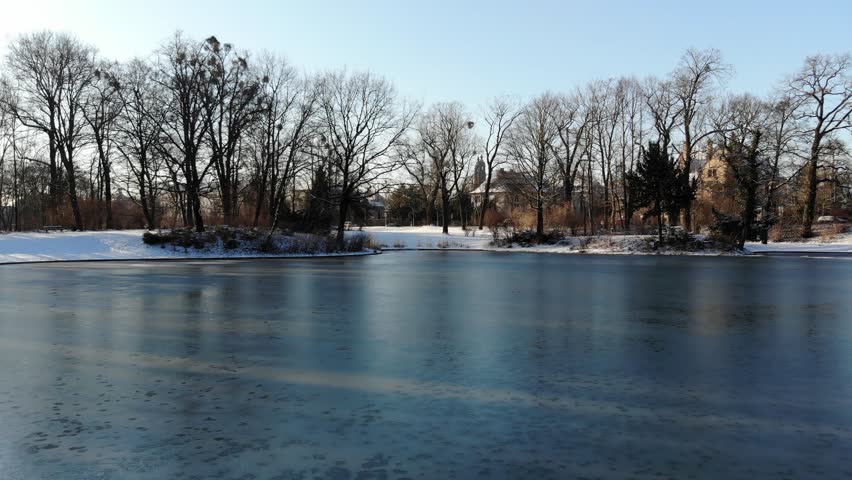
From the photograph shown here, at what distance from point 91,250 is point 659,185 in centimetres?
3622

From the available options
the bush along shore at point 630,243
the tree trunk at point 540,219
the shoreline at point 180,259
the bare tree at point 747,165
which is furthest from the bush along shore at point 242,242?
the bare tree at point 747,165

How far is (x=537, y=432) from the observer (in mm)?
4469

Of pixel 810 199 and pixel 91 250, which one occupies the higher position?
pixel 810 199

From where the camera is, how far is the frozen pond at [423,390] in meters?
3.91

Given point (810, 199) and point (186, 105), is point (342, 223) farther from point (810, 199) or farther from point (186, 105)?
point (810, 199)

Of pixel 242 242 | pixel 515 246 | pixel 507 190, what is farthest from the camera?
pixel 507 190

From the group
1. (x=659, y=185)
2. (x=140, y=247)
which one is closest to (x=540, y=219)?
(x=659, y=185)

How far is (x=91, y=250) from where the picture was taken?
3167cm

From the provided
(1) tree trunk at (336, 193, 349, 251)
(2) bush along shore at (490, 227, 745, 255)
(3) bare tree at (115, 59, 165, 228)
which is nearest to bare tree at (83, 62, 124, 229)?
(3) bare tree at (115, 59, 165, 228)

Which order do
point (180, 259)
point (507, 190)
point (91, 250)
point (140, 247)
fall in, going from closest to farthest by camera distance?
point (180, 259), point (91, 250), point (140, 247), point (507, 190)

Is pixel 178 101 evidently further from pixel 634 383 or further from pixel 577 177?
pixel 577 177

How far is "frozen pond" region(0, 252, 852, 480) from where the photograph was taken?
12.8 feet

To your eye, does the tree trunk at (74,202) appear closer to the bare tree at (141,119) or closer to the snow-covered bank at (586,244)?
the bare tree at (141,119)

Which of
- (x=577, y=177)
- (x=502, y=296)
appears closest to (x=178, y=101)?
(x=502, y=296)
